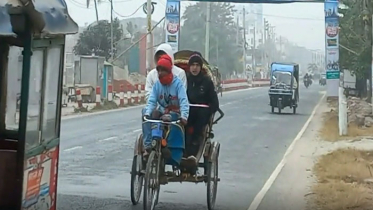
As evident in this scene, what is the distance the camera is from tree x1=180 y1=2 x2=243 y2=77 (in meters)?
80.6

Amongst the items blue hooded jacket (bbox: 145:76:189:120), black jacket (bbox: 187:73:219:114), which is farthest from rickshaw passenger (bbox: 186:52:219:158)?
blue hooded jacket (bbox: 145:76:189:120)

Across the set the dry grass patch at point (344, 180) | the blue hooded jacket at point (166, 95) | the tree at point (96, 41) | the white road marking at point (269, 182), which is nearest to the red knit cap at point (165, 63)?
the blue hooded jacket at point (166, 95)

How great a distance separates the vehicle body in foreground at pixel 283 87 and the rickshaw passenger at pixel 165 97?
28758 mm

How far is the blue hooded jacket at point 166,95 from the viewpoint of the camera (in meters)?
9.34

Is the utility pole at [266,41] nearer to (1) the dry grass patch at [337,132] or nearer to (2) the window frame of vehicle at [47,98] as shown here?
(1) the dry grass patch at [337,132]

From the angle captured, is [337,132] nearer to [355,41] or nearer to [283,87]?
[283,87]

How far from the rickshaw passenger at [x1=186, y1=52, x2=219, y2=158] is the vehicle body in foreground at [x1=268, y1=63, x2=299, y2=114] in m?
27.9

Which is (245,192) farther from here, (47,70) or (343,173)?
(47,70)

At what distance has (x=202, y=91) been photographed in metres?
10.2

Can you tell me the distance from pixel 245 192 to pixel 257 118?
20956 millimetres

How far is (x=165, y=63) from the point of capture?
361 inches

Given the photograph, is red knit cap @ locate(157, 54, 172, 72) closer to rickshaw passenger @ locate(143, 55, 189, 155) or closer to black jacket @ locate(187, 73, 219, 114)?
rickshaw passenger @ locate(143, 55, 189, 155)

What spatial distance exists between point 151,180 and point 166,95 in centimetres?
108

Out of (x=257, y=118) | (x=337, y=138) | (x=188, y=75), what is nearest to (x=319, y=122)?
(x=257, y=118)
